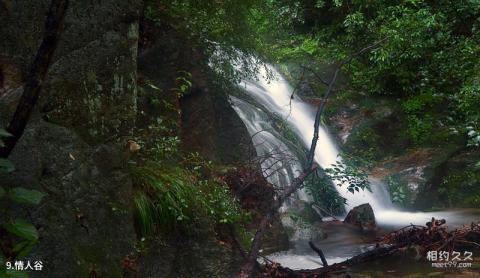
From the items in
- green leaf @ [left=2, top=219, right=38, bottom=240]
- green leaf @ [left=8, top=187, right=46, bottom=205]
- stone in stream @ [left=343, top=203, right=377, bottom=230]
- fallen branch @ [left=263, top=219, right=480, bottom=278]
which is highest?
stone in stream @ [left=343, top=203, right=377, bottom=230]

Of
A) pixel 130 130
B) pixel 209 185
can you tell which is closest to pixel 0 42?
pixel 130 130

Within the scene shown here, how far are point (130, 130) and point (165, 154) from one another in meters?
0.65

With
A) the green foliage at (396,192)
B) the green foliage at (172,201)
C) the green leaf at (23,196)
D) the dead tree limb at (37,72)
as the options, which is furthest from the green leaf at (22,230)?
the green foliage at (396,192)

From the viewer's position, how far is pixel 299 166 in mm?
8906

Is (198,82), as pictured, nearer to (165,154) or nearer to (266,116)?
(165,154)

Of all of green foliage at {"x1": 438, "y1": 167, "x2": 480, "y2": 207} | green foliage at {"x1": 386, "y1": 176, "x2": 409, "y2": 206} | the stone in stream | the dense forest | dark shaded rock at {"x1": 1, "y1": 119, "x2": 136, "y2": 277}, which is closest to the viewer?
dark shaded rock at {"x1": 1, "y1": 119, "x2": 136, "y2": 277}

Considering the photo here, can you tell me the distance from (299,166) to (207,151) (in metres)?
3.21

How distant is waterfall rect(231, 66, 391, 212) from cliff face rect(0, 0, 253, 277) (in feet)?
11.7

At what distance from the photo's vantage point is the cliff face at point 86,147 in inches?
128

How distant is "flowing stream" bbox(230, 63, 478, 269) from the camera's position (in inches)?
249

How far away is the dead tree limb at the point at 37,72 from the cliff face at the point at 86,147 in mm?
925

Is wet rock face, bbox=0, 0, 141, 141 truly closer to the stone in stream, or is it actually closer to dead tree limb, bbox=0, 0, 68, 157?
dead tree limb, bbox=0, 0, 68, 157

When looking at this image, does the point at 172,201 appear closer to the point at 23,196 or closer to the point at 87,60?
the point at 87,60

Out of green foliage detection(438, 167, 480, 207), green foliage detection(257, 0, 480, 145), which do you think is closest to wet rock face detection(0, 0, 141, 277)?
green foliage detection(257, 0, 480, 145)
